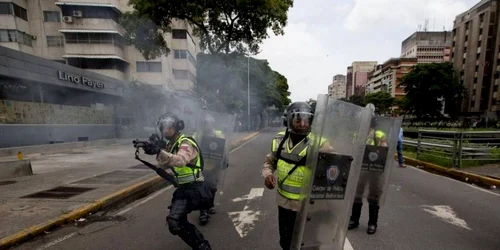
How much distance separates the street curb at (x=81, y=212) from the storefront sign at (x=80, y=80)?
1182 cm

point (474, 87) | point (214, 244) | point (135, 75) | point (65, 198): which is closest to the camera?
point (214, 244)

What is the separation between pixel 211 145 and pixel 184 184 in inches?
60.0

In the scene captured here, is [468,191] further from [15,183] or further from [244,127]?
[244,127]

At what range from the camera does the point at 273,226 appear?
3.46m

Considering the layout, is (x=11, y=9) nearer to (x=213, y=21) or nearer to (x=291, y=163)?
(x=213, y=21)

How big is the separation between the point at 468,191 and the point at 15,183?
9.47m

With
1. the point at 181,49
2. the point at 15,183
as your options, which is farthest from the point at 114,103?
the point at 15,183

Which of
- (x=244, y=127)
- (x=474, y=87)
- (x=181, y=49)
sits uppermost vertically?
(x=181, y=49)

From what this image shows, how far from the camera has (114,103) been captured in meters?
19.1

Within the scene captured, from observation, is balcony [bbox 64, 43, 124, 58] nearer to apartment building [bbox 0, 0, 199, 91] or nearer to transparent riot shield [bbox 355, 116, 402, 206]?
apartment building [bbox 0, 0, 199, 91]

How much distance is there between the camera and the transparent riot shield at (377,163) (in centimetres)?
317

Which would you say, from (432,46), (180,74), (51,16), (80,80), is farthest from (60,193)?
(432,46)

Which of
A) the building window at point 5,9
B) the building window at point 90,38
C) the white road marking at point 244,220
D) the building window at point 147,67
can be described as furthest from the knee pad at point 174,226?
the building window at point 5,9

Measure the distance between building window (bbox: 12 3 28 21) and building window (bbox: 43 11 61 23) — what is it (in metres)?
1.30
